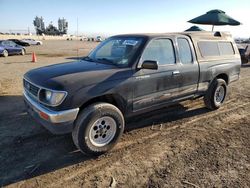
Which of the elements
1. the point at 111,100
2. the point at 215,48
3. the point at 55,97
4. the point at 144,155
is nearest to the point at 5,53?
the point at 215,48

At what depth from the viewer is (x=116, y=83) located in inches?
149

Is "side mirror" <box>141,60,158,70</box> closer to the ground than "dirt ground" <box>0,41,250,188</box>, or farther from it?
farther from it

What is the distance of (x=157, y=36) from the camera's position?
14.7 ft

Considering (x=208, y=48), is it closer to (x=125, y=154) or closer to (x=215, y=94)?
(x=215, y=94)

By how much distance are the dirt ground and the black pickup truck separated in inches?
17.5

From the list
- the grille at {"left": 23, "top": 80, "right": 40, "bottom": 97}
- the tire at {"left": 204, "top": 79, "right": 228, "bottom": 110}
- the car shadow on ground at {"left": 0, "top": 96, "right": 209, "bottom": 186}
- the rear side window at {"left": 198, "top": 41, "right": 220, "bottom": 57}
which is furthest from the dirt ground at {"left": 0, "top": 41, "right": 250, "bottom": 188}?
the rear side window at {"left": 198, "top": 41, "right": 220, "bottom": 57}

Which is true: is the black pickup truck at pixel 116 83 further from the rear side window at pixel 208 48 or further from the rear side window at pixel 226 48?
the rear side window at pixel 226 48

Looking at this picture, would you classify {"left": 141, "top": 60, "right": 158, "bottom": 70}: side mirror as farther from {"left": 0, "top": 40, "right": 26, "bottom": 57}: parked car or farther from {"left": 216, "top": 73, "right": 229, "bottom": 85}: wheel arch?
{"left": 0, "top": 40, "right": 26, "bottom": 57}: parked car

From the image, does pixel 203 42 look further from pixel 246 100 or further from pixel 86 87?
pixel 86 87

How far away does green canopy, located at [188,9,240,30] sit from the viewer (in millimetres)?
11555

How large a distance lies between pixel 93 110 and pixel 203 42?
3303 millimetres

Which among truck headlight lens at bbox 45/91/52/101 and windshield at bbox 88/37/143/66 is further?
windshield at bbox 88/37/143/66

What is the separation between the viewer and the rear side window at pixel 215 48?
5406 millimetres

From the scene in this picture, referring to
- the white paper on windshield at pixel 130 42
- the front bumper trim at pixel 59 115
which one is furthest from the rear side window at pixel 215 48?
the front bumper trim at pixel 59 115
